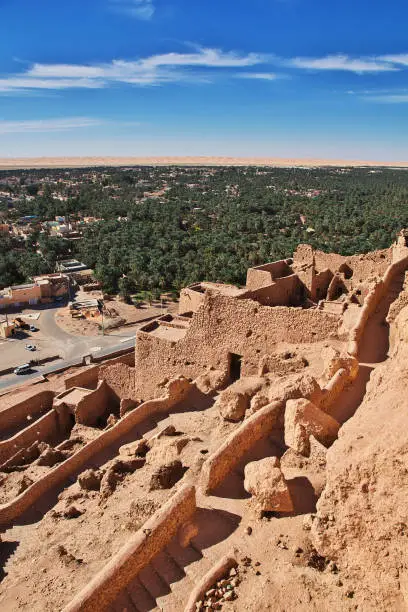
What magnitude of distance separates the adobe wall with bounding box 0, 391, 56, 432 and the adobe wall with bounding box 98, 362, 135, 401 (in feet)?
9.64

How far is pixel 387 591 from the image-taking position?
779cm

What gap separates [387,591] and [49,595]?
701 cm

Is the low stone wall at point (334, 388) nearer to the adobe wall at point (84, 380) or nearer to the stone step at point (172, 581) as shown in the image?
the stone step at point (172, 581)

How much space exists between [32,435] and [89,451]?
463 cm

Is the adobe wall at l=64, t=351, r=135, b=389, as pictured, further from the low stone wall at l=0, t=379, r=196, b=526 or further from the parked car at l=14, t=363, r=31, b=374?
the parked car at l=14, t=363, r=31, b=374

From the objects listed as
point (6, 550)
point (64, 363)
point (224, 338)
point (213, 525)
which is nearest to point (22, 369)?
point (64, 363)

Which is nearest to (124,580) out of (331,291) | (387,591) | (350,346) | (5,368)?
(387,591)

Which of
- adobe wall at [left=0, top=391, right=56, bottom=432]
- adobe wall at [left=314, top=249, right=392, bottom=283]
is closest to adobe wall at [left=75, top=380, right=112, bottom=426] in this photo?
adobe wall at [left=0, top=391, right=56, bottom=432]

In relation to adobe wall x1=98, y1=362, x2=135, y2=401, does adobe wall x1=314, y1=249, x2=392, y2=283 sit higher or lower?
higher

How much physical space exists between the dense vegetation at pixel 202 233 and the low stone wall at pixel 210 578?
152 feet

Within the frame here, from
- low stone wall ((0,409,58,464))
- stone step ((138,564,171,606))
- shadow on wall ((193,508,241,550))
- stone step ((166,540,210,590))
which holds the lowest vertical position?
low stone wall ((0,409,58,464))

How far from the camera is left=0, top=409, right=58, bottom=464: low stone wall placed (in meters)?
19.7

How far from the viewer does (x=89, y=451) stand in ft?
56.1

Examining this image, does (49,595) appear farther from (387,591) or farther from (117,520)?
(387,591)
